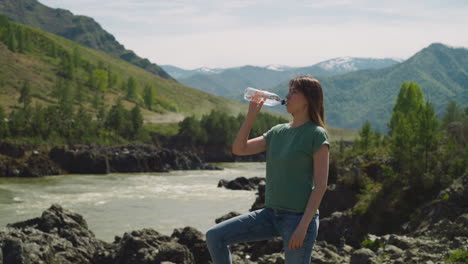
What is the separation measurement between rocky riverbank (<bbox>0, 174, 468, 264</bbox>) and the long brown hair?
10280mm

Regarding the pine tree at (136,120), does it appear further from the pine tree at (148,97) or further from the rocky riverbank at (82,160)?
the pine tree at (148,97)

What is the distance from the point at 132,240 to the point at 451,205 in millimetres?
14790

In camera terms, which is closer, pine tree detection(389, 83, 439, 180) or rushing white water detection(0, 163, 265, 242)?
pine tree detection(389, 83, 439, 180)

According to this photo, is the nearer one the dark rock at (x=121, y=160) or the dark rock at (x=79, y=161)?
the dark rock at (x=79, y=161)

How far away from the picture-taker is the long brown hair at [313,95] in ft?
24.9

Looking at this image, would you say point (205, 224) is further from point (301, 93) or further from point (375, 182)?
point (301, 93)

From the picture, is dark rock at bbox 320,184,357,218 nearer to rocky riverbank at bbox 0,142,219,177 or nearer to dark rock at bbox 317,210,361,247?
dark rock at bbox 317,210,361,247

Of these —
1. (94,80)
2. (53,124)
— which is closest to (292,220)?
(53,124)

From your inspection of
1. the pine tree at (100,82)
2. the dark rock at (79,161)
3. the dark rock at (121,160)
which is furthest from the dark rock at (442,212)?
the pine tree at (100,82)

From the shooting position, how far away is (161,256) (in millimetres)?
21578

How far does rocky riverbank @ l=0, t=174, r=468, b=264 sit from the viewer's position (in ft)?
60.7

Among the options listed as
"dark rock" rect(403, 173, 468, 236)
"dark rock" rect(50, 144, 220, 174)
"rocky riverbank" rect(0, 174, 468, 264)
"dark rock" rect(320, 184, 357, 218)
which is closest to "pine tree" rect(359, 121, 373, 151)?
"dark rock" rect(320, 184, 357, 218)

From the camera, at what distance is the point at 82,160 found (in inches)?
3536

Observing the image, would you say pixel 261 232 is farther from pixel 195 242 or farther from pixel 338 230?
pixel 338 230
